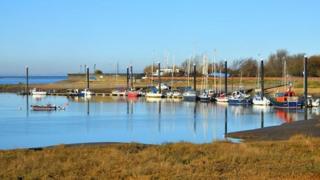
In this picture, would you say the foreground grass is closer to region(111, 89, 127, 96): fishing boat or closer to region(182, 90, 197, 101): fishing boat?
region(182, 90, 197, 101): fishing boat

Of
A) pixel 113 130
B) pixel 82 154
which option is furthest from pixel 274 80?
pixel 82 154

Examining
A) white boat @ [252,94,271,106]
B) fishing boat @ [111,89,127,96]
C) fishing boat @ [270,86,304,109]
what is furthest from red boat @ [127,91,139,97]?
fishing boat @ [270,86,304,109]

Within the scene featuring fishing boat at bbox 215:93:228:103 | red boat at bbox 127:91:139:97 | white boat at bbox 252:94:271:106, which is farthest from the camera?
red boat at bbox 127:91:139:97

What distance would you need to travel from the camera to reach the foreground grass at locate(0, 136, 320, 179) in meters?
17.8

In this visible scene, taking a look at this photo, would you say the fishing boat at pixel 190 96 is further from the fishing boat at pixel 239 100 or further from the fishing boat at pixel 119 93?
the fishing boat at pixel 119 93

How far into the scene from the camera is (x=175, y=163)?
67.4 ft

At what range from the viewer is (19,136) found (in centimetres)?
4719

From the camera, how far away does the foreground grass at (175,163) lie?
17.8 meters

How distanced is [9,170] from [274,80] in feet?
421

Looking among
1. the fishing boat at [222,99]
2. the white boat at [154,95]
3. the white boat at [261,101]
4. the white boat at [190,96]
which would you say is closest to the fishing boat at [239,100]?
the white boat at [261,101]

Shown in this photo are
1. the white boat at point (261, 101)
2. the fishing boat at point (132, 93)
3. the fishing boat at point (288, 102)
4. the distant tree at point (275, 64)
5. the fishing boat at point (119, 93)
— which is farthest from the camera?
the distant tree at point (275, 64)

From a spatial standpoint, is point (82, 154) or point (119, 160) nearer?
point (119, 160)

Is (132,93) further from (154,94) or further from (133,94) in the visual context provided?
(154,94)

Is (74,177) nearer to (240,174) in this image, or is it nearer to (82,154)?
(240,174)
